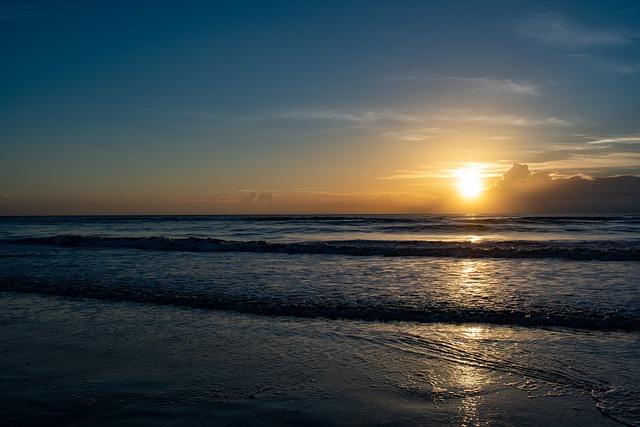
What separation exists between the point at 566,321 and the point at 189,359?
6191 mm

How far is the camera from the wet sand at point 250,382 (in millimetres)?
4004

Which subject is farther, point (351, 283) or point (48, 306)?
point (351, 283)

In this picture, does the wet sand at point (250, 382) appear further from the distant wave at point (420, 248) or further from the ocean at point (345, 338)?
the distant wave at point (420, 248)

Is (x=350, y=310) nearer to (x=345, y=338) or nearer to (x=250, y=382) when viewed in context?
(x=345, y=338)

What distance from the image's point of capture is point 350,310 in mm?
8406

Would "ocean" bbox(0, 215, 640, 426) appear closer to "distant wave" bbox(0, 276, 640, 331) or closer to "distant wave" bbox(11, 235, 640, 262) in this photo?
"distant wave" bbox(0, 276, 640, 331)

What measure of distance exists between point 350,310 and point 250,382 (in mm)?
3812

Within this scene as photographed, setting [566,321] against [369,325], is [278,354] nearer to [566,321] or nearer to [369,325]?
[369,325]

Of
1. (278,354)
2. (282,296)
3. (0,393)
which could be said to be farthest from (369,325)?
(0,393)

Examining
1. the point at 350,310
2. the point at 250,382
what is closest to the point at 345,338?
the point at 350,310

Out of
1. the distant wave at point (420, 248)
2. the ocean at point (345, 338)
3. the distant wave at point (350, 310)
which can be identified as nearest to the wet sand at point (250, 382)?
the ocean at point (345, 338)

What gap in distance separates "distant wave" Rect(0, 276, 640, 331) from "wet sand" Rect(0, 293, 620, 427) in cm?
88

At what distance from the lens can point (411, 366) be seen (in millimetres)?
5324

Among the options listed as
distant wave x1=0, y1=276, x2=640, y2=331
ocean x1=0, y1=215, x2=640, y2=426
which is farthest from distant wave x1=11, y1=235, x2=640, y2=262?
distant wave x1=0, y1=276, x2=640, y2=331
